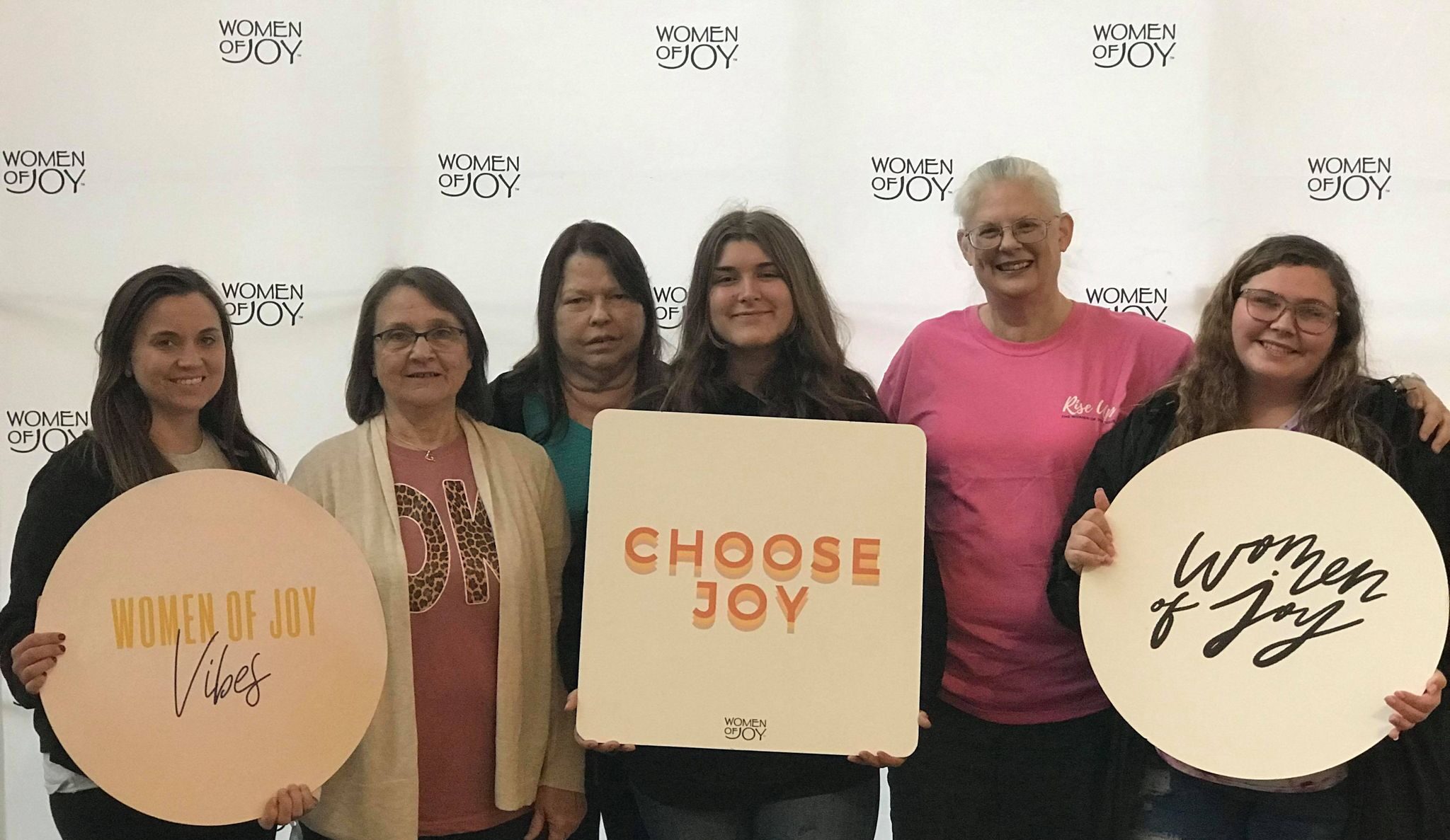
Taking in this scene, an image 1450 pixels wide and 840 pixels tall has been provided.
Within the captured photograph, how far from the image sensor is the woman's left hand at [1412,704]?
1545 millimetres

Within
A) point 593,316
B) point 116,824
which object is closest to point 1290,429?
point 593,316

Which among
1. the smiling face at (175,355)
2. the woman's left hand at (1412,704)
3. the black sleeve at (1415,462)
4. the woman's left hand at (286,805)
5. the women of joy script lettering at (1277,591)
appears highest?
the smiling face at (175,355)

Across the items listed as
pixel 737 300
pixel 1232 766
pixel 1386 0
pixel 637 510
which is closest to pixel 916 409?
pixel 737 300

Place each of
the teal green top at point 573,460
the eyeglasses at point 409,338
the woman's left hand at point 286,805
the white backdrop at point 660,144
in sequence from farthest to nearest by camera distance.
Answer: the white backdrop at point 660,144, the teal green top at point 573,460, the eyeglasses at point 409,338, the woman's left hand at point 286,805

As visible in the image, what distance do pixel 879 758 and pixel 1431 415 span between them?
997 millimetres

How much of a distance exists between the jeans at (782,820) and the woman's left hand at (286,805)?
1.81 ft

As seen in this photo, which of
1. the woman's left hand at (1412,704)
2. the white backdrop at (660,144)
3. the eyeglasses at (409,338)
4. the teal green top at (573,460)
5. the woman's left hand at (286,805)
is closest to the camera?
the woman's left hand at (1412,704)

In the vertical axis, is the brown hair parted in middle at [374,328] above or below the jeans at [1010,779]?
above

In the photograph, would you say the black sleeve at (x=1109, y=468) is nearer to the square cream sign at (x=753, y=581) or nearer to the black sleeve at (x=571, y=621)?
the square cream sign at (x=753, y=581)

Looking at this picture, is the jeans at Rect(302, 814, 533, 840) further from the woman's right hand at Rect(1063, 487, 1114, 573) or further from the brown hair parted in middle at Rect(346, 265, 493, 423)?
the woman's right hand at Rect(1063, 487, 1114, 573)

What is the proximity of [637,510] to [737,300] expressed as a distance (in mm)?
389

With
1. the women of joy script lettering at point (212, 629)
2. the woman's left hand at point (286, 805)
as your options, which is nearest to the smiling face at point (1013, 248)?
the women of joy script lettering at point (212, 629)

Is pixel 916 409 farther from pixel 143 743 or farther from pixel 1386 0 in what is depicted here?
A: pixel 1386 0

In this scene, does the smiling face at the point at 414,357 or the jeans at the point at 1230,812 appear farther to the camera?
the smiling face at the point at 414,357
